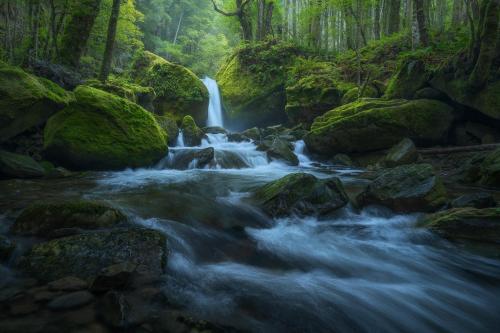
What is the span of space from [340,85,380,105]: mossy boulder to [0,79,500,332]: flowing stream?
9344 millimetres

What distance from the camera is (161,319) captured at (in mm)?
2719

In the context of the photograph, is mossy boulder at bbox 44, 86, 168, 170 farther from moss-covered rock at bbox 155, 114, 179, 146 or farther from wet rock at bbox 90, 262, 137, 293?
wet rock at bbox 90, 262, 137, 293

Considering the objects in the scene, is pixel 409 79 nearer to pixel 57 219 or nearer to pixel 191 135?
pixel 191 135

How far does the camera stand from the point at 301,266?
4.48m

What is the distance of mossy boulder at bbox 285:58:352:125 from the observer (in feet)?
52.7

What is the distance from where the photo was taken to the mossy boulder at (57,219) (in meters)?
4.12

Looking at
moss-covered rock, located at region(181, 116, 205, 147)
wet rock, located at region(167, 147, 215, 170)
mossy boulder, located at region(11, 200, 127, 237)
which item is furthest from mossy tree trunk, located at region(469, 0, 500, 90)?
mossy boulder, located at region(11, 200, 127, 237)

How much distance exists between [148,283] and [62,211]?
1.78m

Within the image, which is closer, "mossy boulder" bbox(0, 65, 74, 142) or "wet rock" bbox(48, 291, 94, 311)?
"wet rock" bbox(48, 291, 94, 311)

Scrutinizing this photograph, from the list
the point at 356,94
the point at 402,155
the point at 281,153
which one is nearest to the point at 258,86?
the point at 356,94

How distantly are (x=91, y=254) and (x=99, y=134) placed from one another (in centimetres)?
608

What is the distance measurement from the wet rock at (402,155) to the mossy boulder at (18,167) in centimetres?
952

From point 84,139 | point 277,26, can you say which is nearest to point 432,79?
point 84,139

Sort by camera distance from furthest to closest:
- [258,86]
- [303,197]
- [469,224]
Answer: [258,86]
[303,197]
[469,224]
